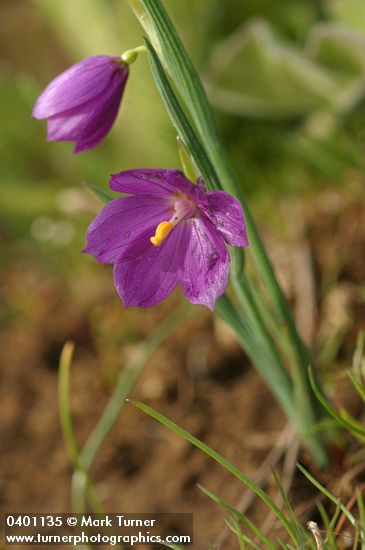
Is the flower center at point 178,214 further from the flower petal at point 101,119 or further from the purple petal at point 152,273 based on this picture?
the flower petal at point 101,119

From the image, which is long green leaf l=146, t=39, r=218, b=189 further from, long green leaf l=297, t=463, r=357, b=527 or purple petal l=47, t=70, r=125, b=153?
long green leaf l=297, t=463, r=357, b=527

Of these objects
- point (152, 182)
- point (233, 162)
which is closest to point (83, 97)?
point (152, 182)

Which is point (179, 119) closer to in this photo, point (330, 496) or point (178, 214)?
point (178, 214)

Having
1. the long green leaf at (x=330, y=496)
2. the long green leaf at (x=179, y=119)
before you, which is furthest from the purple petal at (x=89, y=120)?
the long green leaf at (x=330, y=496)

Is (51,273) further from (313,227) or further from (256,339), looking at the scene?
(256,339)

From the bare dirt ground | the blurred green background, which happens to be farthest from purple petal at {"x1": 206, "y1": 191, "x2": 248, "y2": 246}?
the blurred green background

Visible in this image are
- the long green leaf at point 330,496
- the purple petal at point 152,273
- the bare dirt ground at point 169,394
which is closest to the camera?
the long green leaf at point 330,496
